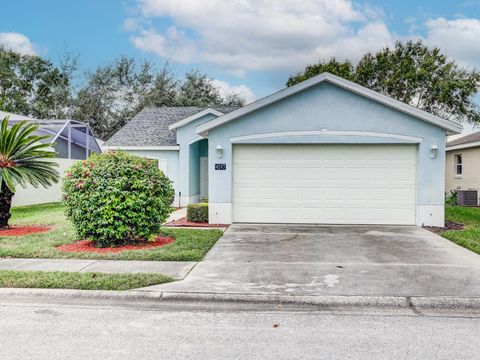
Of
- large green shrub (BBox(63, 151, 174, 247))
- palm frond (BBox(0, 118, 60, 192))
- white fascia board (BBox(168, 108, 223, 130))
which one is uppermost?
white fascia board (BBox(168, 108, 223, 130))

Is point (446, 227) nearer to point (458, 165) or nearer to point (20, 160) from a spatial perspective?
point (20, 160)

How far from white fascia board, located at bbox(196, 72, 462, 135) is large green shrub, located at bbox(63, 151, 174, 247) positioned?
12.3 ft

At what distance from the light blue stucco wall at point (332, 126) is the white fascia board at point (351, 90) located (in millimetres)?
201

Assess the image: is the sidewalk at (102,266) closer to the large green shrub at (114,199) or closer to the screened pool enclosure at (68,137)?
the large green shrub at (114,199)

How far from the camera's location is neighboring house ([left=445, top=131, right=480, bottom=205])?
65.4 feet

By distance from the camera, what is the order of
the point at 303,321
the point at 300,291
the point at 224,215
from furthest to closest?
the point at 224,215
the point at 300,291
the point at 303,321

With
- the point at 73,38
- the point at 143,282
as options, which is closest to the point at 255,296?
the point at 143,282

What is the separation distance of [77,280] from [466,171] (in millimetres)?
20294

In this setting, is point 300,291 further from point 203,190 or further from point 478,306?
point 203,190

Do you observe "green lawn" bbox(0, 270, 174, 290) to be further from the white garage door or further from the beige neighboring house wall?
the beige neighboring house wall

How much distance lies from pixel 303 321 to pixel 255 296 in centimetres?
88

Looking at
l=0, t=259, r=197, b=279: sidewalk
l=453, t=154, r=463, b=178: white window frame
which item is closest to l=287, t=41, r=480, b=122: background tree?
l=453, t=154, r=463, b=178: white window frame

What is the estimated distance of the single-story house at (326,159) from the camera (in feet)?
39.2

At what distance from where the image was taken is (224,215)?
41.1 ft
